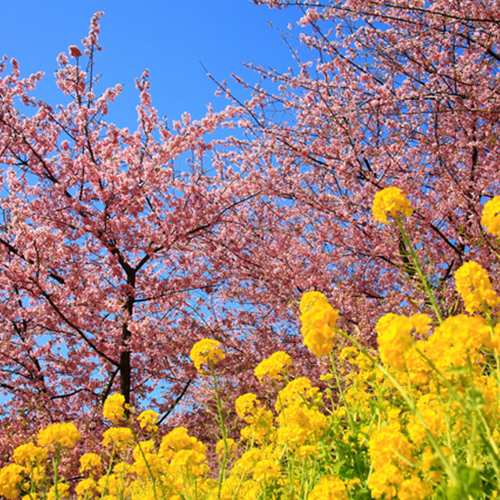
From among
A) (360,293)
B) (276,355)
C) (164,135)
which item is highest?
(164,135)

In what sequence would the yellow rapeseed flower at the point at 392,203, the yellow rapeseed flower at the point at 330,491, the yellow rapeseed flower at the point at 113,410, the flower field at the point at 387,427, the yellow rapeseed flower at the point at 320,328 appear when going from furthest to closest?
the yellow rapeseed flower at the point at 113,410, the yellow rapeseed flower at the point at 392,203, the yellow rapeseed flower at the point at 330,491, the yellow rapeseed flower at the point at 320,328, the flower field at the point at 387,427

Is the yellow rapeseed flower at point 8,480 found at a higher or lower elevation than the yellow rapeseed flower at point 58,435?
lower

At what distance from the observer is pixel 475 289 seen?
227 cm

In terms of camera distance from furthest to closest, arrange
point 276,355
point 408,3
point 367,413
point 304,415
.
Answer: point 408,3
point 367,413
point 276,355
point 304,415

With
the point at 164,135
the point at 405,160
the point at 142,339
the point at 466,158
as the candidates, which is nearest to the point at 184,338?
the point at 142,339

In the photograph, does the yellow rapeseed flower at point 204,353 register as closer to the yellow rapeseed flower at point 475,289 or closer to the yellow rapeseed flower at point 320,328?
the yellow rapeseed flower at point 320,328

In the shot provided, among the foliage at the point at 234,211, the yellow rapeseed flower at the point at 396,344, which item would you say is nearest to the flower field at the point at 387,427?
the yellow rapeseed flower at the point at 396,344

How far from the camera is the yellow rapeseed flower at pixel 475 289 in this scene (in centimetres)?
220

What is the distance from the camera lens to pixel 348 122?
8.55 metres

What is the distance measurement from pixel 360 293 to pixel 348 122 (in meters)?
A: 3.39

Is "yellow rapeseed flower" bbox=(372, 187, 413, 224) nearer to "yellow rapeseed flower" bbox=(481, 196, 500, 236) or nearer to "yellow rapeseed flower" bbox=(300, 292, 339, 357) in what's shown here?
"yellow rapeseed flower" bbox=(481, 196, 500, 236)

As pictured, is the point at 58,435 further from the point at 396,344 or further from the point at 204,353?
the point at 396,344

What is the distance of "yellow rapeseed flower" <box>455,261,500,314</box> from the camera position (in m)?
2.20

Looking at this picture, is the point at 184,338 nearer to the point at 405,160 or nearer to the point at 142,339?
the point at 142,339
